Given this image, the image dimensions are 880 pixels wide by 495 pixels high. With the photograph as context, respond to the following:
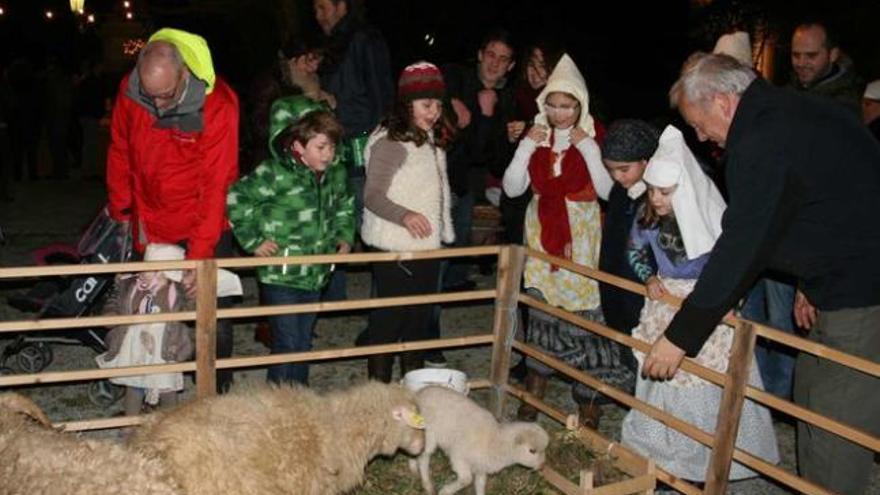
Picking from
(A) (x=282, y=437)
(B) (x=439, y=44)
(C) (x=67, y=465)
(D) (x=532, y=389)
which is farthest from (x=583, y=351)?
(B) (x=439, y=44)

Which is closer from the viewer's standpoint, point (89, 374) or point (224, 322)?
point (89, 374)

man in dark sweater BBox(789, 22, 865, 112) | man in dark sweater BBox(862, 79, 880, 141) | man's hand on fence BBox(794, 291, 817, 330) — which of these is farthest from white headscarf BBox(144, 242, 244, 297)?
man in dark sweater BBox(862, 79, 880, 141)

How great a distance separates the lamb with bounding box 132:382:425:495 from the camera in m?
3.13

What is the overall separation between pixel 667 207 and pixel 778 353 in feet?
6.67

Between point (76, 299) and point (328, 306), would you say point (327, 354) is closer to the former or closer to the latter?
point (328, 306)

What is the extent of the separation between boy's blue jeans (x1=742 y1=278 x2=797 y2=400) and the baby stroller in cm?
393

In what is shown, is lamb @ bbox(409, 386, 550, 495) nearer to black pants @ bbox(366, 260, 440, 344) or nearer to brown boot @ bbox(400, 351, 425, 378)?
black pants @ bbox(366, 260, 440, 344)

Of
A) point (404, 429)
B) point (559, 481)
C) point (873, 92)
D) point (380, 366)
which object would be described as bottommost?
point (559, 481)

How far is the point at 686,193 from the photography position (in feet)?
13.4

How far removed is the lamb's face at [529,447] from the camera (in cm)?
415

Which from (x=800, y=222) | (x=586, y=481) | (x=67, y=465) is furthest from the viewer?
(x=586, y=481)

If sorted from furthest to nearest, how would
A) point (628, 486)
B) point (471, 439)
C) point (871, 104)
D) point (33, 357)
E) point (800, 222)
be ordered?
point (871, 104), point (33, 357), point (471, 439), point (628, 486), point (800, 222)

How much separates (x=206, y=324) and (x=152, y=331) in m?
0.51

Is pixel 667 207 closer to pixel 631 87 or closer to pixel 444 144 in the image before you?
pixel 444 144
